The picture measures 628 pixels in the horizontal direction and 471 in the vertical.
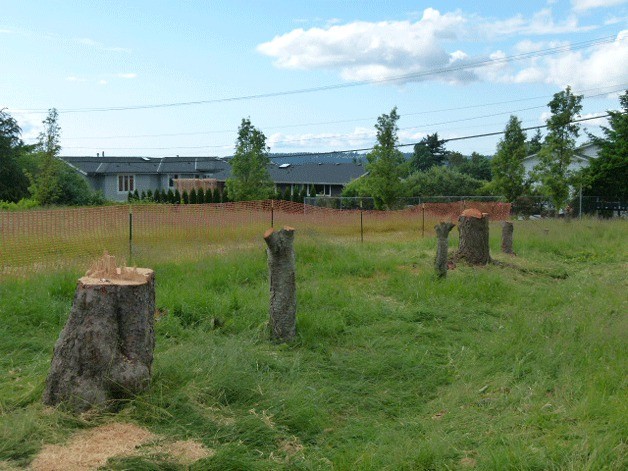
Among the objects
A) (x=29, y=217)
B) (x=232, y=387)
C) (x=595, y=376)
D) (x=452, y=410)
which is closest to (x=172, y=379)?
(x=232, y=387)

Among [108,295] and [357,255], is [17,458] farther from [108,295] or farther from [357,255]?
[357,255]

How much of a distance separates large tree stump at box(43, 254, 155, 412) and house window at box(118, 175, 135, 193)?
60.5 metres

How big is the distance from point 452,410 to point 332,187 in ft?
177

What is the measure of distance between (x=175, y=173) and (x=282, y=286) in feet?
196

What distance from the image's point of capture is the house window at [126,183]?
63.0m

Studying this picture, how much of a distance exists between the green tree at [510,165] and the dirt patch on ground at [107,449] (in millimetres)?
32644

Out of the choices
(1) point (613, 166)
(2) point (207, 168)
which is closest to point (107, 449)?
(1) point (613, 166)

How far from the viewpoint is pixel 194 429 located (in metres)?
4.51

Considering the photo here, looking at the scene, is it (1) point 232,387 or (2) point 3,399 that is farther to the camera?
(1) point 232,387

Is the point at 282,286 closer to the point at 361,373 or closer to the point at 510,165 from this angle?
the point at 361,373

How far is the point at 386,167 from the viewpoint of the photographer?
33000mm

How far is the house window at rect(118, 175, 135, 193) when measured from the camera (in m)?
63.0

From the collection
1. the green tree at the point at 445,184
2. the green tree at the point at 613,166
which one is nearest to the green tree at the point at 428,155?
the green tree at the point at 445,184

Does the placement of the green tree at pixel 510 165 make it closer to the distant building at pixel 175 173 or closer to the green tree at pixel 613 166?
the green tree at pixel 613 166
